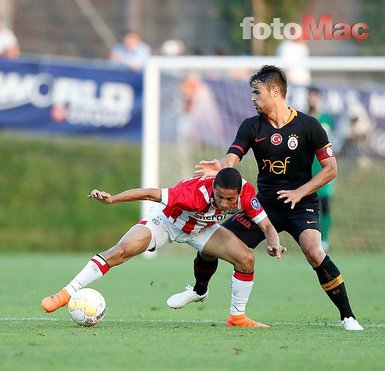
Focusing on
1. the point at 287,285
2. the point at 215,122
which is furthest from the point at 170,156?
the point at 287,285

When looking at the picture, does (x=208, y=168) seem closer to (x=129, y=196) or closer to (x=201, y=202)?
(x=201, y=202)

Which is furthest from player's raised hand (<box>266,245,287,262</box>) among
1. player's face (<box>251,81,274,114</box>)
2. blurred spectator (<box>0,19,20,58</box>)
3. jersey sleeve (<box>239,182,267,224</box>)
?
blurred spectator (<box>0,19,20,58</box>)

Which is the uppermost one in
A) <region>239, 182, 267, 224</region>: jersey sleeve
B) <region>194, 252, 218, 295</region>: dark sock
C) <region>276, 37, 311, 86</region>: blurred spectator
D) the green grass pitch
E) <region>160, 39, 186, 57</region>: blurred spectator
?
<region>160, 39, 186, 57</region>: blurred spectator

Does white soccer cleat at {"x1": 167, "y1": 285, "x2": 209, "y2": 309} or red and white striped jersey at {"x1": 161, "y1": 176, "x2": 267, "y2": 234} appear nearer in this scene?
red and white striped jersey at {"x1": 161, "y1": 176, "x2": 267, "y2": 234}

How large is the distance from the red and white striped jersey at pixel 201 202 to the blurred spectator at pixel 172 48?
13.3 meters

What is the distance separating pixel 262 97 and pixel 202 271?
176cm

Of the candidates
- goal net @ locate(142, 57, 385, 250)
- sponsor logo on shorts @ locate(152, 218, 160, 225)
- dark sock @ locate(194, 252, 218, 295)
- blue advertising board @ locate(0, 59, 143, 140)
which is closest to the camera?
sponsor logo on shorts @ locate(152, 218, 160, 225)

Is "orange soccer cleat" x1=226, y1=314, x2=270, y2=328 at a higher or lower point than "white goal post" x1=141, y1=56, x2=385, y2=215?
lower

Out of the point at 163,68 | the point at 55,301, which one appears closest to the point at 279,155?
the point at 55,301

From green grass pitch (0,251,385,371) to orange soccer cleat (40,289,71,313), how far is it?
0.53 ft

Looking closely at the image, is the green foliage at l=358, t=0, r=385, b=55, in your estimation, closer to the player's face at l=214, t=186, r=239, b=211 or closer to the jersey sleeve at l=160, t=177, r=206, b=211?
the jersey sleeve at l=160, t=177, r=206, b=211

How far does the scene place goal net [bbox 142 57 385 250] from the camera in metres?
18.8

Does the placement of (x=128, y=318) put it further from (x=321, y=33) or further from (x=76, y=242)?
(x=76, y=242)

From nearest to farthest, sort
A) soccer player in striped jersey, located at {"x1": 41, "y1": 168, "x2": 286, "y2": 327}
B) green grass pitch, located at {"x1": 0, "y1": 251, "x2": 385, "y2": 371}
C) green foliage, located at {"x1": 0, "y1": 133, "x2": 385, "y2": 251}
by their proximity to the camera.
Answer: green grass pitch, located at {"x1": 0, "y1": 251, "x2": 385, "y2": 371}, soccer player in striped jersey, located at {"x1": 41, "y1": 168, "x2": 286, "y2": 327}, green foliage, located at {"x1": 0, "y1": 133, "x2": 385, "y2": 251}
